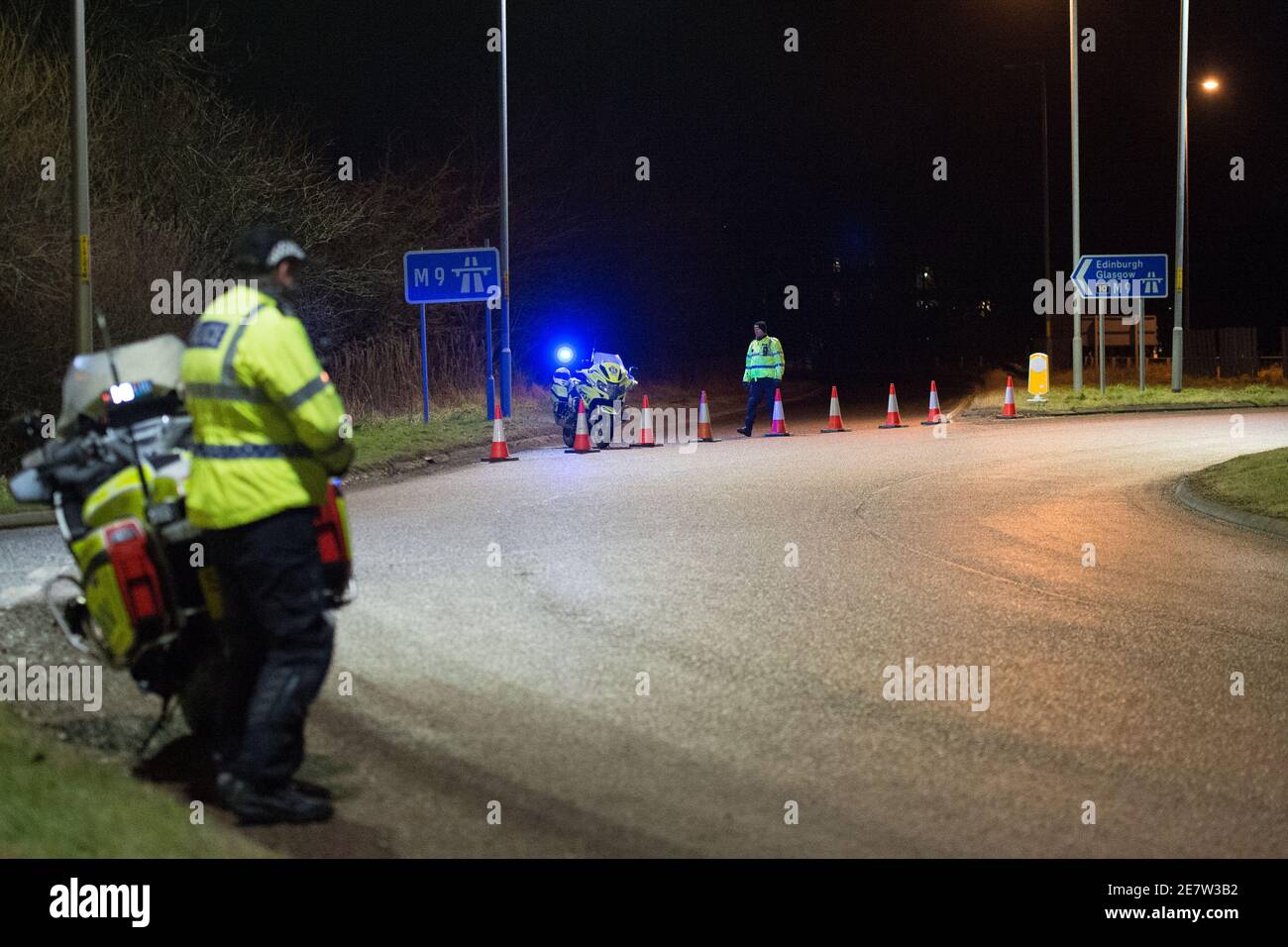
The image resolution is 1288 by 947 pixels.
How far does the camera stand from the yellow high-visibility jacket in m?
5.41

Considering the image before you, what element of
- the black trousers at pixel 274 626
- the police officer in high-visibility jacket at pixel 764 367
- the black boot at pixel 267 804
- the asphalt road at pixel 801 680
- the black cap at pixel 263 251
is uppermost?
the black cap at pixel 263 251

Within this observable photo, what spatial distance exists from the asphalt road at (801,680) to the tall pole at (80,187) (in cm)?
339

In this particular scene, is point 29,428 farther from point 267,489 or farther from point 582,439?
point 582,439

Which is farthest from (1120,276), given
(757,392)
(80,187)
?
(80,187)

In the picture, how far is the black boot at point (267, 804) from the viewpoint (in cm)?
562

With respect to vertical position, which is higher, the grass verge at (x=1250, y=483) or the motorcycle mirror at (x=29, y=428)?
the motorcycle mirror at (x=29, y=428)

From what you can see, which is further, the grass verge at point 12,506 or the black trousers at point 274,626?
the grass verge at point 12,506

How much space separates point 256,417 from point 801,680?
363 centimetres

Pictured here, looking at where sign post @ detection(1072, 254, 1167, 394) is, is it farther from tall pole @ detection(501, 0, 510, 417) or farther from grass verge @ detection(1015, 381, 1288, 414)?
tall pole @ detection(501, 0, 510, 417)

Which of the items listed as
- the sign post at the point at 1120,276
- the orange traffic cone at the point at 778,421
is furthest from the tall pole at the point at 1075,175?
the orange traffic cone at the point at 778,421

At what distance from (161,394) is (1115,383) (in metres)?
38.1

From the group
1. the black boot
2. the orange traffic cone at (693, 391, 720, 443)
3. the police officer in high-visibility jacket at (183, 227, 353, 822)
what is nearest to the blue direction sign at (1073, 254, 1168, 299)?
the orange traffic cone at (693, 391, 720, 443)

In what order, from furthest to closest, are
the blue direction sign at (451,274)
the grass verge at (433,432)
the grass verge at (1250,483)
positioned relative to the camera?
1. the blue direction sign at (451,274)
2. the grass verge at (433,432)
3. the grass verge at (1250,483)

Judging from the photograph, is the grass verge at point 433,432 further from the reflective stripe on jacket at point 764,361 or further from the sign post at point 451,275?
the reflective stripe on jacket at point 764,361
